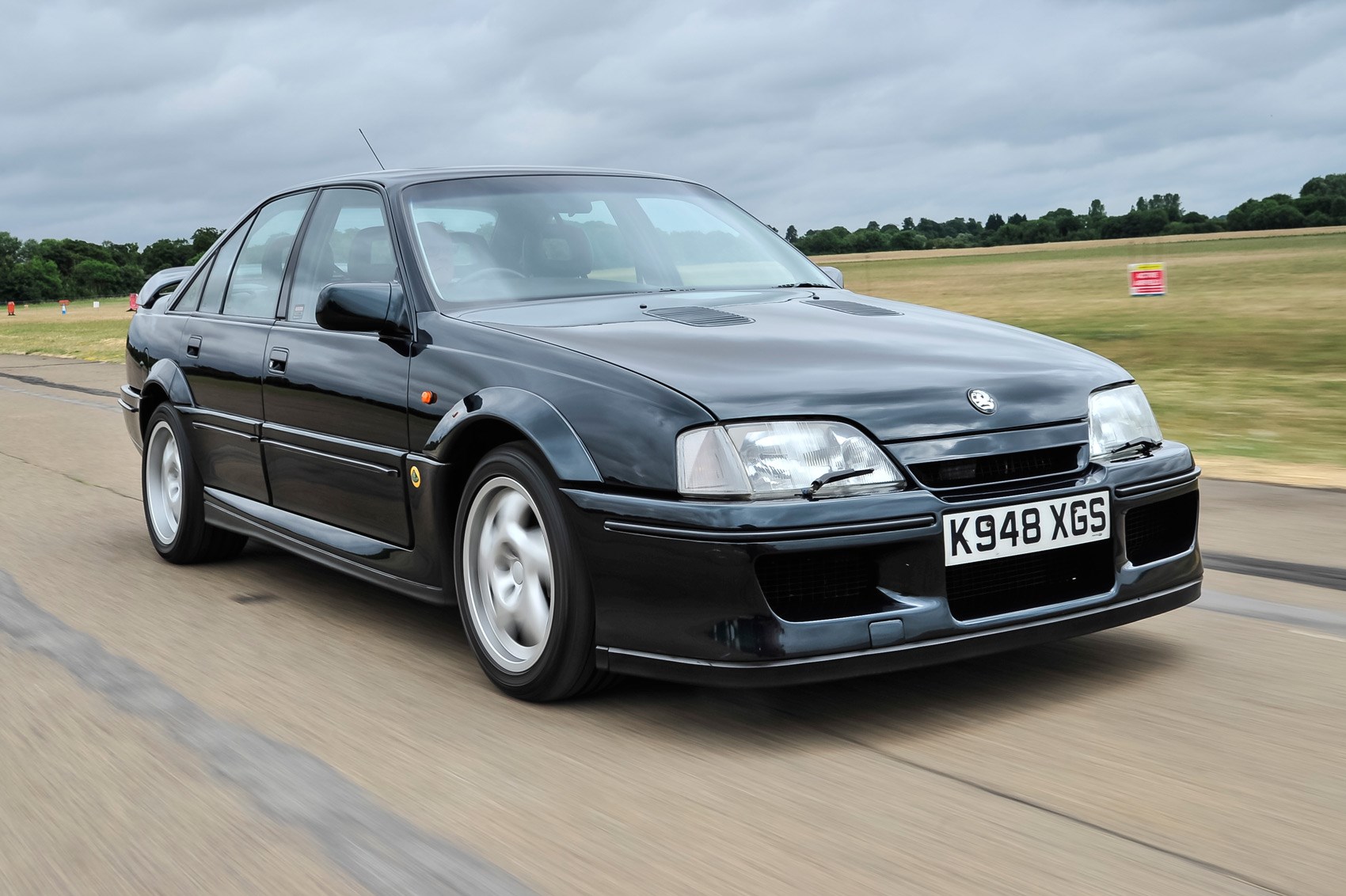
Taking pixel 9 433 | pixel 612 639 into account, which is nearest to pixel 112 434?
pixel 9 433

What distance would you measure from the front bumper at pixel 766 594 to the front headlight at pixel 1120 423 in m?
0.26

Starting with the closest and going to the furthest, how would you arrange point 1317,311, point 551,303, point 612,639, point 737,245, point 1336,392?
point 612,639, point 551,303, point 737,245, point 1336,392, point 1317,311

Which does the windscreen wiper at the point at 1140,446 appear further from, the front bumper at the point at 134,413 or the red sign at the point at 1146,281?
the red sign at the point at 1146,281

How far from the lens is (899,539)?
354 centimetres

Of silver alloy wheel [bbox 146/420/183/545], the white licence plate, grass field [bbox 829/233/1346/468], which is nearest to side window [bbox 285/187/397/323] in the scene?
silver alloy wheel [bbox 146/420/183/545]

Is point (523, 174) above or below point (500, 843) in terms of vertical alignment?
above

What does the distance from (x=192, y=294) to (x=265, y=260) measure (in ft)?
2.82

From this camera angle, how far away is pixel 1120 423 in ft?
Answer: 13.4

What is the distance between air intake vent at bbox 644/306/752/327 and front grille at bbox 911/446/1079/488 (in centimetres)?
86

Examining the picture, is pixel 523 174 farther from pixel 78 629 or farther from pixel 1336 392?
pixel 1336 392

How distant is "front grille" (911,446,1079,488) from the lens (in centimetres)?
366

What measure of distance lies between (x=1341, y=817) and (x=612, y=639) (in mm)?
1666

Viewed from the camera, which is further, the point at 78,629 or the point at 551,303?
the point at 78,629

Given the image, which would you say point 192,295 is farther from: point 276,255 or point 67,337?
point 67,337
